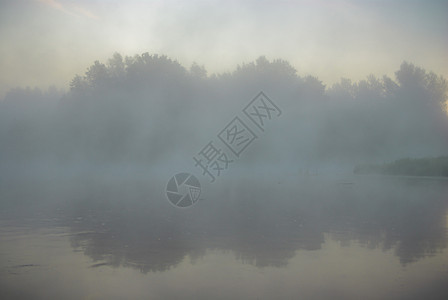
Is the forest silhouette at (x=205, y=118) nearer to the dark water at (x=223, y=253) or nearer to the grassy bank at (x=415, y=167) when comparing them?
the grassy bank at (x=415, y=167)

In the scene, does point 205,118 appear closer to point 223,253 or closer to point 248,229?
point 248,229

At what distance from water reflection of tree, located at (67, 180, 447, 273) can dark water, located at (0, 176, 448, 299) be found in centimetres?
4

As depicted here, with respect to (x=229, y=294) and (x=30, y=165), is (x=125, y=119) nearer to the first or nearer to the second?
(x=30, y=165)

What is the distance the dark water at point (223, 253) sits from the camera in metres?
7.82

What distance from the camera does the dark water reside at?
7.82 m

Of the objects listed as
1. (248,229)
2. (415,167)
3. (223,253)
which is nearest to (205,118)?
(415,167)

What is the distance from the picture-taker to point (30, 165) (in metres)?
83.2

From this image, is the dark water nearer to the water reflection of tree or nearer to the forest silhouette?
the water reflection of tree

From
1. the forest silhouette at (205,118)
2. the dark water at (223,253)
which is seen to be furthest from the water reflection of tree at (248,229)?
the forest silhouette at (205,118)

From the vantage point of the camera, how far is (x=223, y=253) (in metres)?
10.7

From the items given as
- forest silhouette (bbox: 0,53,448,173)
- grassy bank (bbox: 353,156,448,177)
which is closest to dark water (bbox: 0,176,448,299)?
grassy bank (bbox: 353,156,448,177)

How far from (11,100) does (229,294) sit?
105 metres

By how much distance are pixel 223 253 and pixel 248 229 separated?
3.80 metres

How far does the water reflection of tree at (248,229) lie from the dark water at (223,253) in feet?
0.12
